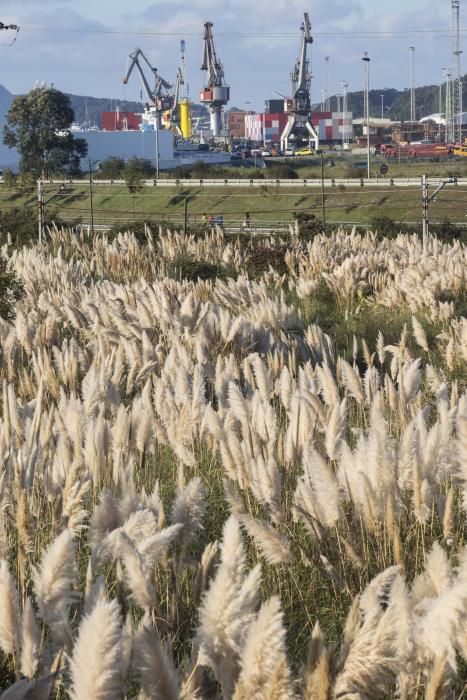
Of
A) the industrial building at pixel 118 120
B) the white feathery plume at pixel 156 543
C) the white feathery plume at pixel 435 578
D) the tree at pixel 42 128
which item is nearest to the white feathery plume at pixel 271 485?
the white feathery plume at pixel 156 543

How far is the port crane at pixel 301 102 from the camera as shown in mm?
99200

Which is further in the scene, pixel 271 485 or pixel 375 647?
pixel 271 485

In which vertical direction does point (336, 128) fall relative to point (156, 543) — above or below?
above

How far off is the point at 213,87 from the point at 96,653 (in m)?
119

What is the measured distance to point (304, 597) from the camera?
297cm

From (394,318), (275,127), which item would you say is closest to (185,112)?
(275,127)

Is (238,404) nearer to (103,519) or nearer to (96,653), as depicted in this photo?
(103,519)

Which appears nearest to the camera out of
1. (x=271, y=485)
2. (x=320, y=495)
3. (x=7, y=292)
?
(x=320, y=495)

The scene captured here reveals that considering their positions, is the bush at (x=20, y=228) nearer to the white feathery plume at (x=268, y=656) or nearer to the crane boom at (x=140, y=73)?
the white feathery plume at (x=268, y=656)

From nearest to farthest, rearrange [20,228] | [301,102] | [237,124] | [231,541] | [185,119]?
[231,541] < [20,228] < [301,102] < [185,119] < [237,124]

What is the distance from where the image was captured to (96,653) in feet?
5.34

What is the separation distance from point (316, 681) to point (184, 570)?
1.03m

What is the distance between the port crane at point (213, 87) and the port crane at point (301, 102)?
13129mm

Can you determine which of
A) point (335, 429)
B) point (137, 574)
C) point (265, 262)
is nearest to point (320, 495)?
point (335, 429)
